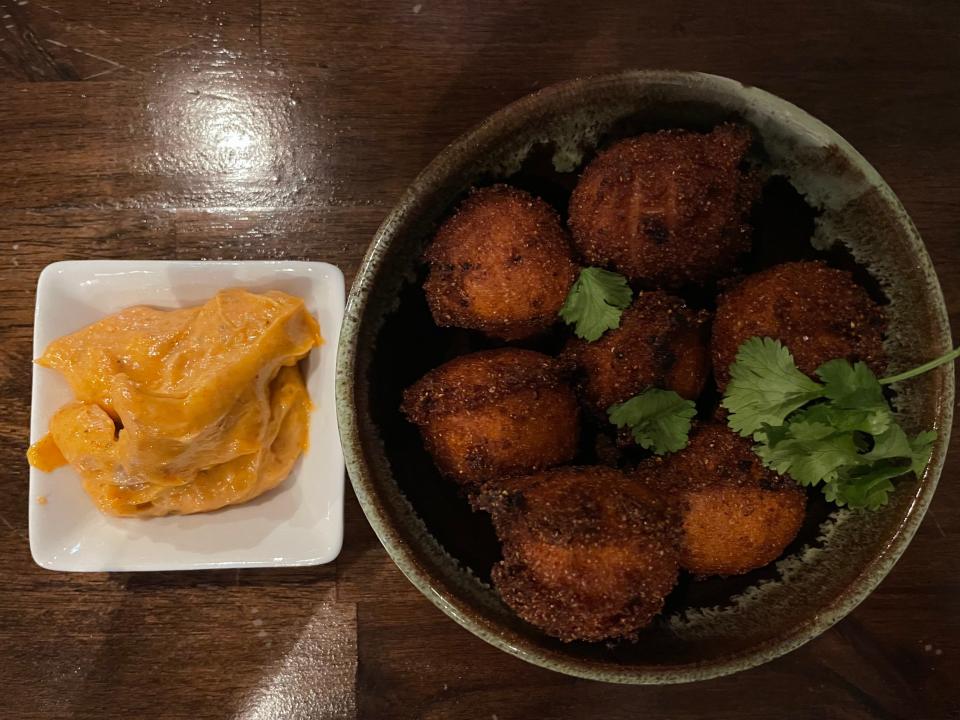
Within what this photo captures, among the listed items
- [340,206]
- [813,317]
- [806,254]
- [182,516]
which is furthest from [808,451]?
[182,516]

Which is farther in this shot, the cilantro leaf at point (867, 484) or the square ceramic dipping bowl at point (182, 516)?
the square ceramic dipping bowl at point (182, 516)

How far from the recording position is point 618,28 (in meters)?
1.53

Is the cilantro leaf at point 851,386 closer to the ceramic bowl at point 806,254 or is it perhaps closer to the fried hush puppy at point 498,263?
the ceramic bowl at point 806,254

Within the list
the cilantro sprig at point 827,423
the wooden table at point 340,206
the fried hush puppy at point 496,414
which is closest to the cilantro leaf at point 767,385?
the cilantro sprig at point 827,423

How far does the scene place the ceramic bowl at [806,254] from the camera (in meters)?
1.08

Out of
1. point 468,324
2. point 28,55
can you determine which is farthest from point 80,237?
point 468,324

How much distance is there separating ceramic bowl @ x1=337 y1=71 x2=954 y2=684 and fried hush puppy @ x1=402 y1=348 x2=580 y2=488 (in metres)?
0.08

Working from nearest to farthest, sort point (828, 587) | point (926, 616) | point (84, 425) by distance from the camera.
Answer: point (828, 587), point (84, 425), point (926, 616)

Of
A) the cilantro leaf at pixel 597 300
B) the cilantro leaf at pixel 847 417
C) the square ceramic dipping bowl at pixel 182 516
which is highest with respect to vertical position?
the cilantro leaf at pixel 597 300

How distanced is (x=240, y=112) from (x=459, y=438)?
899mm

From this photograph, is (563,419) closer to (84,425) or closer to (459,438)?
(459,438)

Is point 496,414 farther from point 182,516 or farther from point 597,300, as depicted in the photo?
point 182,516

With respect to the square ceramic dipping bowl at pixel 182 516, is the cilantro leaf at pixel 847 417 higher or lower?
higher

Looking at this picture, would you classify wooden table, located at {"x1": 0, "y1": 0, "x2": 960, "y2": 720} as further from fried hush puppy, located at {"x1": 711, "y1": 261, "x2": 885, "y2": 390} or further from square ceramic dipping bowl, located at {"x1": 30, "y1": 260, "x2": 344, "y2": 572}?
fried hush puppy, located at {"x1": 711, "y1": 261, "x2": 885, "y2": 390}
